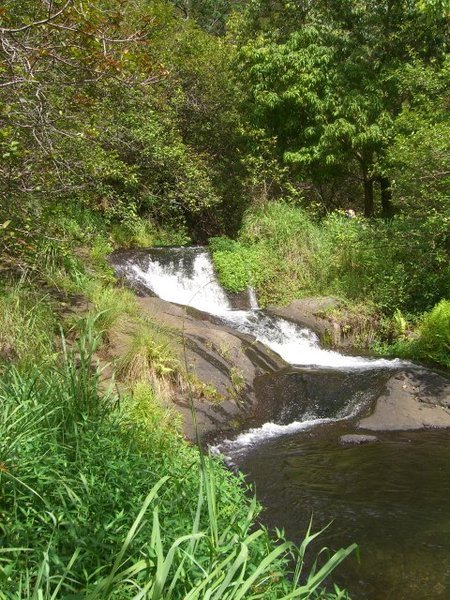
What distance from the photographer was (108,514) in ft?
10.5

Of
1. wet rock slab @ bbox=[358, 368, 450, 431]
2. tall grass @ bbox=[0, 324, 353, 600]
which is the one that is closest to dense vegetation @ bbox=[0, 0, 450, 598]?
tall grass @ bbox=[0, 324, 353, 600]

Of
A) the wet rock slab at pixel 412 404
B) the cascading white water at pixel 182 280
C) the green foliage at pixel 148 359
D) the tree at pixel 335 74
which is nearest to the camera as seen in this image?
the green foliage at pixel 148 359

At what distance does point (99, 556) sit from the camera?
2.86m

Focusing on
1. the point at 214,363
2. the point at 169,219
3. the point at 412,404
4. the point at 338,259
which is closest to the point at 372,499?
the point at 412,404

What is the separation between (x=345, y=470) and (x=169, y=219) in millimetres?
11980

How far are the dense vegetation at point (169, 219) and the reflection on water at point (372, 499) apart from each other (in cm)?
61

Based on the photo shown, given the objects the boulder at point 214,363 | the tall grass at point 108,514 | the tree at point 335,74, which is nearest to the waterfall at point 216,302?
the boulder at point 214,363

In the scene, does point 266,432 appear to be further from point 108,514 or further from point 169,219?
point 169,219

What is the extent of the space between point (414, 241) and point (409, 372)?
12.3ft

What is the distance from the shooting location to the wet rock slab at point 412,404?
7730 mm

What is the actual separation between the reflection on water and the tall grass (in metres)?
0.66

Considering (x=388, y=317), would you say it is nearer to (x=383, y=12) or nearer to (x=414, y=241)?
(x=414, y=241)

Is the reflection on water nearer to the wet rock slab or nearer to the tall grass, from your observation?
the wet rock slab

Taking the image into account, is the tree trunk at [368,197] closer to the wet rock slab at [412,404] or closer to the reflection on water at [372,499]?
the wet rock slab at [412,404]
